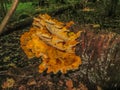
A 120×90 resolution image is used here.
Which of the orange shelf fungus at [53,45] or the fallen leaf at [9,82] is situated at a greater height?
the orange shelf fungus at [53,45]

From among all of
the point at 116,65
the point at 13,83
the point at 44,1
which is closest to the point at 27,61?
the point at 13,83

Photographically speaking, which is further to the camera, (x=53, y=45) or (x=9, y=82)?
(x=9, y=82)

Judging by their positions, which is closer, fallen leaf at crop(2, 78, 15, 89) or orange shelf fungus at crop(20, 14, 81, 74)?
orange shelf fungus at crop(20, 14, 81, 74)

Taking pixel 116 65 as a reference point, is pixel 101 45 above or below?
above

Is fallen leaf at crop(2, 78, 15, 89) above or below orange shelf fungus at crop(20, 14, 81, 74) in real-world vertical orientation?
below

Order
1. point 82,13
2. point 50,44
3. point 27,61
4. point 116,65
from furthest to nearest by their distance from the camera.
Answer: point 82,13, point 27,61, point 116,65, point 50,44

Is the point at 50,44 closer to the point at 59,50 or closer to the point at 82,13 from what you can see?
the point at 59,50

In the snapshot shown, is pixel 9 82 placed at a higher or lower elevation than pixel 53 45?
lower

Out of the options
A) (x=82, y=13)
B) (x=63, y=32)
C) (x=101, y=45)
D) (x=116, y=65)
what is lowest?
(x=82, y=13)
